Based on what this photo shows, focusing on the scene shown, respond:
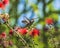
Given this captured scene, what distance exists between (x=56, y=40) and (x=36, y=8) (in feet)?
1.18

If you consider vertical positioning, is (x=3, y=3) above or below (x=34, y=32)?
above

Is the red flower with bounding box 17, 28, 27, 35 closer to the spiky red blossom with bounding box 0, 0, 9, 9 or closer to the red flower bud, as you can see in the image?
the red flower bud

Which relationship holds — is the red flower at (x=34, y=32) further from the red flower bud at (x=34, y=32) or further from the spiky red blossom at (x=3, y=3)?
the spiky red blossom at (x=3, y=3)

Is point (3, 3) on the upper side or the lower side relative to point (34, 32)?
upper

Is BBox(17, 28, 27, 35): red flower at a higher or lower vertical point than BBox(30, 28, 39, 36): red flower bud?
higher

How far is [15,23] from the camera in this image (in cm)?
165

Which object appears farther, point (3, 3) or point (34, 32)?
point (3, 3)

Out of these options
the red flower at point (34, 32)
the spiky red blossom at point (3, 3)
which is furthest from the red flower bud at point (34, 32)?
the spiky red blossom at point (3, 3)

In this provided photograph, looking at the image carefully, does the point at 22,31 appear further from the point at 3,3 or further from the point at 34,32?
the point at 3,3

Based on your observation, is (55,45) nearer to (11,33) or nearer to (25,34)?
(25,34)

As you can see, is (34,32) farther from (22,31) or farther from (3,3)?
(3,3)

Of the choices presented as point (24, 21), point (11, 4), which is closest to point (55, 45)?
point (24, 21)

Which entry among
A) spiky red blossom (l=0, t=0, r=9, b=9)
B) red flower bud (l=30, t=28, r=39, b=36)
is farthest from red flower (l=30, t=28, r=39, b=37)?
spiky red blossom (l=0, t=0, r=9, b=9)

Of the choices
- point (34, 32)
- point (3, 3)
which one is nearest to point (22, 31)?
point (34, 32)
